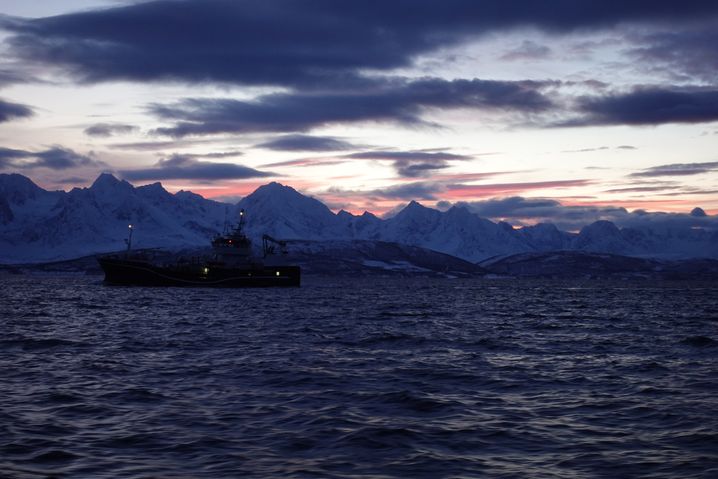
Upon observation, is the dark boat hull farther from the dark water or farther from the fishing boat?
the dark water

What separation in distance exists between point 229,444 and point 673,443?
38.8 ft

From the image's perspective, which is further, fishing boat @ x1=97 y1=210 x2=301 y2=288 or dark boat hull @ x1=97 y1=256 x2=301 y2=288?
fishing boat @ x1=97 y1=210 x2=301 y2=288

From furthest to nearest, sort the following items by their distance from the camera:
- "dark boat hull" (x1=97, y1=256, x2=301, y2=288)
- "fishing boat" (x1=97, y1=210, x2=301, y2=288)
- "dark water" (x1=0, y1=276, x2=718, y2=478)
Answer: "fishing boat" (x1=97, y1=210, x2=301, y2=288) → "dark boat hull" (x1=97, y1=256, x2=301, y2=288) → "dark water" (x1=0, y1=276, x2=718, y2=478)

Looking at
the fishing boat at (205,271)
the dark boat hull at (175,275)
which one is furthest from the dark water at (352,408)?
the fishing boat at (205,271)

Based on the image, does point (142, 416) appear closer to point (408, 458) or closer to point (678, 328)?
point (408, 458)

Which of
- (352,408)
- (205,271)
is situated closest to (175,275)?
(205,271)

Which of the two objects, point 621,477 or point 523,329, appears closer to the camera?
point 621,477

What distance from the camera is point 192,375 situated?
30312 millimetres

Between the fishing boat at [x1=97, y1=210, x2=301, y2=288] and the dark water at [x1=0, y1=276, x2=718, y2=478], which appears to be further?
the fishing boat at [x1=97, y1=210, x2=301, y2=288]

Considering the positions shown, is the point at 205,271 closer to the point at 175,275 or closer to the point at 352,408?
the point at 175,275

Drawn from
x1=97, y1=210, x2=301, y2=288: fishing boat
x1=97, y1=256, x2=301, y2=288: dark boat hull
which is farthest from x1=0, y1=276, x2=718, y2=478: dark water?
x1=97, y1=210, x2=301, y2=288: fishing boat

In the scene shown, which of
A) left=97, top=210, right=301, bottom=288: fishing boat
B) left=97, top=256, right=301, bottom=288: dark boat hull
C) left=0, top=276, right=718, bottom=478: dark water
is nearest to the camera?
left=0, top=276, right=718, bottom=478: dark water

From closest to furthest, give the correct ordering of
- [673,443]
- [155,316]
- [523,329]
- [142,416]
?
[673,443] → [142,416] → [523,329] → [155,316]

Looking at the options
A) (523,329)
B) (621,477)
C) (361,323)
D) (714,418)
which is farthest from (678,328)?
(621,477)
